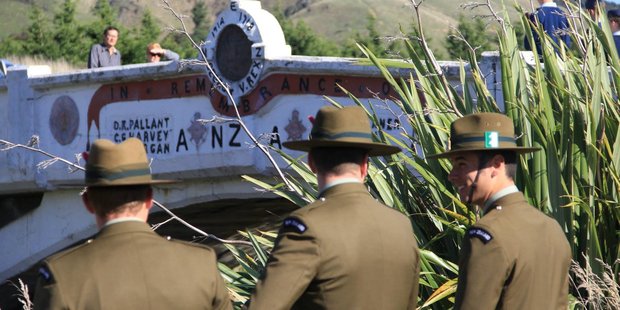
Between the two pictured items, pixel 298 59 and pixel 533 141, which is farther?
pixel 298 59

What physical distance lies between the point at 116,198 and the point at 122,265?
197mm

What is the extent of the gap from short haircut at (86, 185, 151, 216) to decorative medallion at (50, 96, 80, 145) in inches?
434

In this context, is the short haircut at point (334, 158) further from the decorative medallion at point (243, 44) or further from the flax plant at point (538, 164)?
the decorative medallion at point (243, 44)

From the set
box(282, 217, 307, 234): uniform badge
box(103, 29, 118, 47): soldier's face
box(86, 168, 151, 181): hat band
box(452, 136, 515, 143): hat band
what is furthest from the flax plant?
box(103, 29, 118, 47): soldier's face

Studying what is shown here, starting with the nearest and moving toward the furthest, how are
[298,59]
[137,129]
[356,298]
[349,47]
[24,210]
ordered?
[356,298], [298,59], [137,129], [24,210], [349,47]

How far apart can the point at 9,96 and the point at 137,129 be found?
89.3 inches

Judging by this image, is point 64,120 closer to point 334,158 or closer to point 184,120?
point 184,120

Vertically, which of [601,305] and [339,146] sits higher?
[339,146]

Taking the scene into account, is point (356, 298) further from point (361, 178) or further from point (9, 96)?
point (9, 96)

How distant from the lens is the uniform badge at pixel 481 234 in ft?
14.3

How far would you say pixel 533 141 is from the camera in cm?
671

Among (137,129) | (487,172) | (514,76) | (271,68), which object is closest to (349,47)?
(137,129)

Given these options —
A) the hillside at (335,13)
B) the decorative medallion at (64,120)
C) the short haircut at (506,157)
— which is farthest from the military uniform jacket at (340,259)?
the hillside at (335,13)

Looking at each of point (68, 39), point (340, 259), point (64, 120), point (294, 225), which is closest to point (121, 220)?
point (294, 225)
